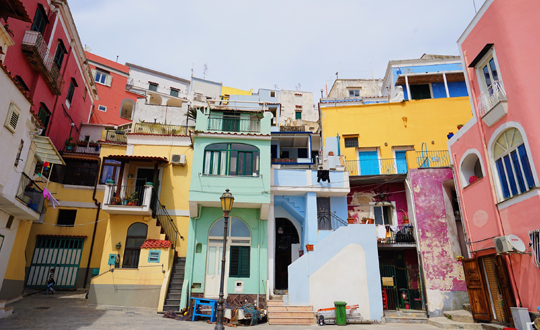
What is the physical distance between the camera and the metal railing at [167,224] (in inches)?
708

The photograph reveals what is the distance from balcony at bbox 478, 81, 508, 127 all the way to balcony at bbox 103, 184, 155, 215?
606 inches

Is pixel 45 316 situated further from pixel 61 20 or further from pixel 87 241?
pixel 61 20

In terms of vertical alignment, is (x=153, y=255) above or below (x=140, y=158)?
below

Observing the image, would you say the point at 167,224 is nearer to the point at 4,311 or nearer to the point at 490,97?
the point at 4,311

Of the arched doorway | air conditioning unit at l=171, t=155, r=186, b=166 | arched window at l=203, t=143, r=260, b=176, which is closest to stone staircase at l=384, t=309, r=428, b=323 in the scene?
the arched doorway

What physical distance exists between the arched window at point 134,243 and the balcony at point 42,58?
382 inches

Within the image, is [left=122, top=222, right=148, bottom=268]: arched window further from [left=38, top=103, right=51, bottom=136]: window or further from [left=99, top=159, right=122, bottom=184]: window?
[left=38, top=103, right=51, bottom=136]: window

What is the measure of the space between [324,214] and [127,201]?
34.0 feet

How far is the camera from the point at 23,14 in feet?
45.0

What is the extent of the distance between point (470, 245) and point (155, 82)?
3642 centimetres

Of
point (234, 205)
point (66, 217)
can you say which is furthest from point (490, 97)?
point (66, 217)

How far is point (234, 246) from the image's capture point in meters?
17.1

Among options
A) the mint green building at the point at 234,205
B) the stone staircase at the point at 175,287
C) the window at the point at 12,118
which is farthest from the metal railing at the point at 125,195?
the window at the point at 12,118

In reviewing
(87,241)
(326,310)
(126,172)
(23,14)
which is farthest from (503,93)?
(87,241)
